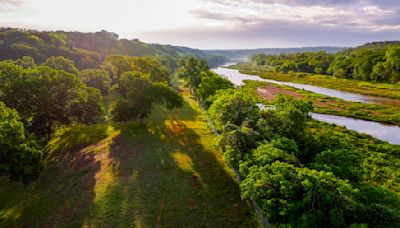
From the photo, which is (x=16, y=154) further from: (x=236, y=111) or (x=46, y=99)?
(x=236, y=111)

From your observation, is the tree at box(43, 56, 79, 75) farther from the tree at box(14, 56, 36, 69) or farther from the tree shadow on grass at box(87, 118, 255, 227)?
the tree shadow on grass at box(87, 118, 255, 227)

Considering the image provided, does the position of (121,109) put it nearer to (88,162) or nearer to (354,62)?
(88,162)

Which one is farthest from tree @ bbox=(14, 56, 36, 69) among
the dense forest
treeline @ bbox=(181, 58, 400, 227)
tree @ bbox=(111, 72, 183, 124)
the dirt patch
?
the dirt patch

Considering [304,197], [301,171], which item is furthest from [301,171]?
[304,197]

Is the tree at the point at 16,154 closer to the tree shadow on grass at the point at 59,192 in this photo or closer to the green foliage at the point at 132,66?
the tree shadow on grass at the point at 59,192

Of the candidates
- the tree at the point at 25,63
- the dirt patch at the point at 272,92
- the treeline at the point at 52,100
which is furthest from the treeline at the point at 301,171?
the tree at the point at 25,63
